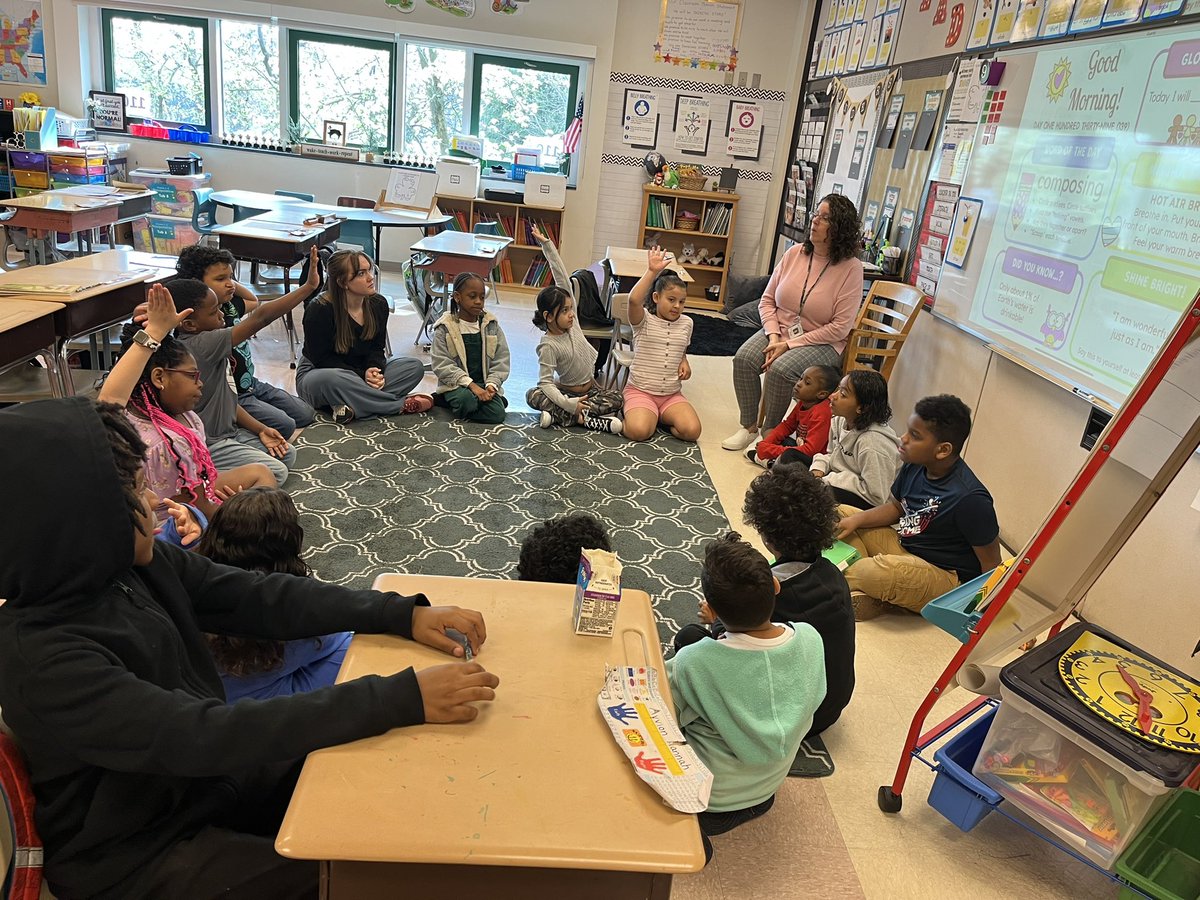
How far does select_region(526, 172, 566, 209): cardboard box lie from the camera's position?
7352 mm

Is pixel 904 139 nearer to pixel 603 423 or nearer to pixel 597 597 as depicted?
pixel 603 423

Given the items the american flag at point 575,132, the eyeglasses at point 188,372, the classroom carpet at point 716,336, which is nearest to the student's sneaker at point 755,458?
the classroom carpet at point 716,336

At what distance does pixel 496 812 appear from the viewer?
1.06 meters

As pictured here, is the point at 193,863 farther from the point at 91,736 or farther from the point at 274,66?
the point at 274,66

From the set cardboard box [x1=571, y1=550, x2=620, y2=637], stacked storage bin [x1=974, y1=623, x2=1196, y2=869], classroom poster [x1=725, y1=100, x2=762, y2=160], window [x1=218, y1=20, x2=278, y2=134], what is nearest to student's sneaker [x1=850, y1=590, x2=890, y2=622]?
stacked storage bin [x1=974, y1=623, x2=1196, y2=869]

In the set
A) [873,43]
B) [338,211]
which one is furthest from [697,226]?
[338,211]

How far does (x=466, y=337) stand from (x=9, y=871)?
3.46 metres

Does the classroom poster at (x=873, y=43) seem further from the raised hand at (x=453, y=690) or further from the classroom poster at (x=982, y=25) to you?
the raised hand at (x=453, y=690)

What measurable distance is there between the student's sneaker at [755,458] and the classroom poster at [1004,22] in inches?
88.5

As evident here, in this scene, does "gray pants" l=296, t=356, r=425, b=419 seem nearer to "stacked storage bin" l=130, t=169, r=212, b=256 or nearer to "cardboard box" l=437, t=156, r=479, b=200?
"cardboard box" l=437, t=156, r=479, b=200

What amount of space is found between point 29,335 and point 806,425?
10.0ft

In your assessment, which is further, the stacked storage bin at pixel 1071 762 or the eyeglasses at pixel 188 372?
the eyeglasses at pixel 188 372

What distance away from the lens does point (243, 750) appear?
1103 mm

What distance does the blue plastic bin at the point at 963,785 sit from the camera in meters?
1.87
